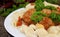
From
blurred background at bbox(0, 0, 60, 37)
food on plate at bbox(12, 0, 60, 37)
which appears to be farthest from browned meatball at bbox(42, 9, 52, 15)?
blurred background at bbox(0, 0, 60, 37)

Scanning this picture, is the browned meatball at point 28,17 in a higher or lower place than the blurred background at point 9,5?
higher

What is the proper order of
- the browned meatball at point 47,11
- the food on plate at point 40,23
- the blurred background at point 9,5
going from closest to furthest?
1. the food on plate at point 40,23
2. the browned meatball at point 47,11
3. the blurred background at point 9,5

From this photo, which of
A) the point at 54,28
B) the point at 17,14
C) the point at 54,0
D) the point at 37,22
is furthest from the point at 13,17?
the point at 54,0

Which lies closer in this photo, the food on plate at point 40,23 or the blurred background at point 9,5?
the food on plate at point 40,23

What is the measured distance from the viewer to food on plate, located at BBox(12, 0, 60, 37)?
1.07 meters

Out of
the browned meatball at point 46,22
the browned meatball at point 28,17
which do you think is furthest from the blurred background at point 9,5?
the browned meatball at point 46,22

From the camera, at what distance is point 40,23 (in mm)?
1102

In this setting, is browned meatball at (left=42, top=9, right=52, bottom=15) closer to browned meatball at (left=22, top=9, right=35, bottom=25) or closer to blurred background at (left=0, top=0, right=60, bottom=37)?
browned meatball at (left=22, top=9, right=35, bottom=25)

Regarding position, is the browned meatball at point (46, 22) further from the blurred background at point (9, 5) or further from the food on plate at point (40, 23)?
the blurred background at point (9, 5)

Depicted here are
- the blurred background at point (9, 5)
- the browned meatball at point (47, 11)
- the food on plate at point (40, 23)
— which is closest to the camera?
the food on plate at point (40, 23)

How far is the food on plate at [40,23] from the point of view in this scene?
107 cm

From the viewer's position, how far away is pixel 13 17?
1254 millimetres

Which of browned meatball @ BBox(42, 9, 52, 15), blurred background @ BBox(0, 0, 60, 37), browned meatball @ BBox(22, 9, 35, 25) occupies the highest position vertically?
browned meatball @ BBox(42, 9, 52, 15)

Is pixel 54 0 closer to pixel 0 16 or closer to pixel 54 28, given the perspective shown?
pixel 0 16
